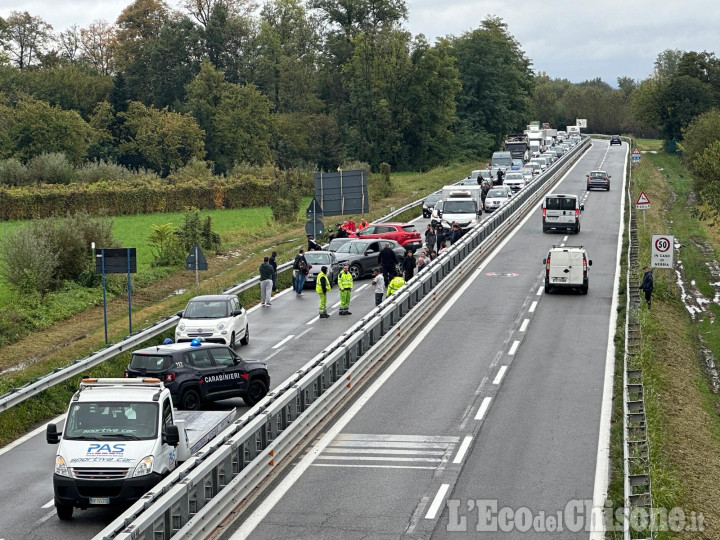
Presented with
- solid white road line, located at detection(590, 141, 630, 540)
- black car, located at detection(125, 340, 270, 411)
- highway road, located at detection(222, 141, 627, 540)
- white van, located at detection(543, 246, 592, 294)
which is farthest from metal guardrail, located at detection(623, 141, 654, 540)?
black car, located at detection(125, 340, 270, 411)

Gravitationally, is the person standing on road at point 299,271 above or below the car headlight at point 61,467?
above

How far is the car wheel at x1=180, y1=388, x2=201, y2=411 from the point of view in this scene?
2159 centimetres

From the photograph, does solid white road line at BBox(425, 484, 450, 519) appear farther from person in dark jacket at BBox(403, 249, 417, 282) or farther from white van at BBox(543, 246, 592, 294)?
white van at BBox(543, 246, 592, 294)

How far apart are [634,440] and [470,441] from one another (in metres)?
3.01

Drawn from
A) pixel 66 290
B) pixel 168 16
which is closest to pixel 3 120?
pixel 168 16

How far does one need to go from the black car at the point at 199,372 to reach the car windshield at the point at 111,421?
4.80 m

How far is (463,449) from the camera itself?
1923 cm

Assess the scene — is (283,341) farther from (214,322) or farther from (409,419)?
(409,419)

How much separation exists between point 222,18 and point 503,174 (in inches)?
2092

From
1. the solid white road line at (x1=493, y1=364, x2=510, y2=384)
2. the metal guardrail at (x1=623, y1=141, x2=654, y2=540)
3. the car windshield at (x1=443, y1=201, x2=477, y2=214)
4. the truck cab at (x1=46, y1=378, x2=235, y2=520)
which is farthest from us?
the car windshield at (x1=443, y1=201, x2=477, y2=214)

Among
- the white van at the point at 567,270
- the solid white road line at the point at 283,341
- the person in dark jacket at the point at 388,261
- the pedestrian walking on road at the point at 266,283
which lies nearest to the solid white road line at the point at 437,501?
the solid white road line at the point at 283,341

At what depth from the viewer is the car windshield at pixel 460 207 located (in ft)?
171

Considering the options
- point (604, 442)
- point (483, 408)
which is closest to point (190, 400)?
point (483, 408)

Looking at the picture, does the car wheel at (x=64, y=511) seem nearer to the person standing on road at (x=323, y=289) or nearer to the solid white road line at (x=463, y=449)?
the solid white road line at (x=463, y=449)
